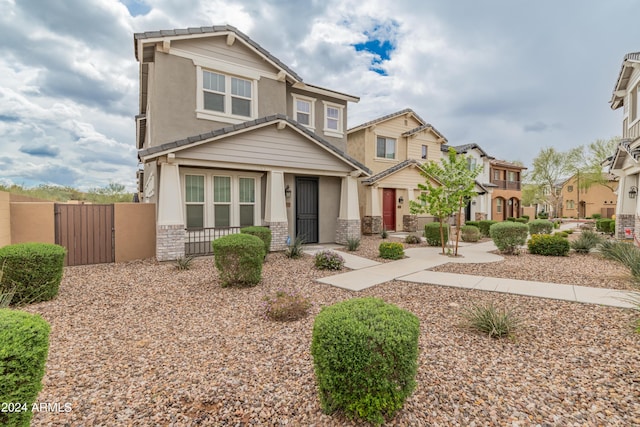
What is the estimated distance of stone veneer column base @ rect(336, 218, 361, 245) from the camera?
1272 centimetres

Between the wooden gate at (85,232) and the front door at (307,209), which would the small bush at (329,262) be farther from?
the wooden gate at (85,232)

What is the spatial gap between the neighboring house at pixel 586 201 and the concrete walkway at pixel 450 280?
1607 inches

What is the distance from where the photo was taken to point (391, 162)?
19.8 meters

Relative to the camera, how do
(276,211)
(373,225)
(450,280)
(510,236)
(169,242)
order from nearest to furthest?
(450,280) → (169,242) → (510,236) → (276,211) → (373,225)

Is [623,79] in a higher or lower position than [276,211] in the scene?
higher

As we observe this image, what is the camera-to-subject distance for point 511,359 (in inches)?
133

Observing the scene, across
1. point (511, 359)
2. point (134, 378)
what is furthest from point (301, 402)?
point (511, 359)

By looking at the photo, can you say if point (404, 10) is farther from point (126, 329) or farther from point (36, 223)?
point (36, 223)

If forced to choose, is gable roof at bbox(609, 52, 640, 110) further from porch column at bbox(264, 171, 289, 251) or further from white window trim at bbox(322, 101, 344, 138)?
porch column at bbox(264, 171, 289, 251)

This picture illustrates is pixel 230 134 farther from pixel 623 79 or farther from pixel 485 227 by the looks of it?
pixel 623 79

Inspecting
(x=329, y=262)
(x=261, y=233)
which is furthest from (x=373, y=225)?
(x=329, y=262)

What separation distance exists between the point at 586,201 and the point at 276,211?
1972 inches

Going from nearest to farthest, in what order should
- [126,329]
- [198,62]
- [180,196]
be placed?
1. [126,329]
2. [180,196]
3. [198,62]

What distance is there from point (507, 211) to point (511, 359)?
108 feet
